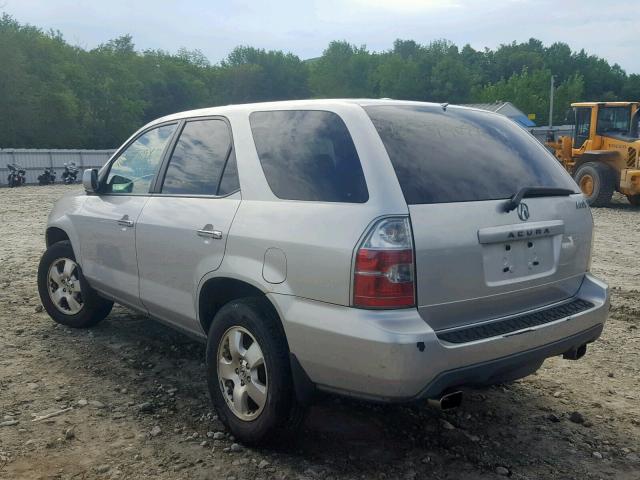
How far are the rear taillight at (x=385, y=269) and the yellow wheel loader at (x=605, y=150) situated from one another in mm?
13463

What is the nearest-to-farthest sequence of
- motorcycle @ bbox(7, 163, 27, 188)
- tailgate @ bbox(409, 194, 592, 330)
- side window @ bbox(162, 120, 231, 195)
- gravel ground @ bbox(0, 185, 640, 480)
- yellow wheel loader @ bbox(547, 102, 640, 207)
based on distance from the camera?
tailgate @ bbox(409, 194, 592, 330)
gravel ground @ bbox(0, 185, 640, 480)
side window @ bbox(162, 120, 231, 195)
yellow wheel loader @ bbox(547, 102, 640, 207)
motorcycle @ bbox(7, 163, 27, 188)

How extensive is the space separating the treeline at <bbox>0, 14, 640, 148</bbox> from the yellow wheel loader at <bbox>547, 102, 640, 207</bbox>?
133 ft

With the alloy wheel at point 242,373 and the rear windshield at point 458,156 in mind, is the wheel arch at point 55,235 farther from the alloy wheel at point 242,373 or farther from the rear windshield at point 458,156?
the rear windshield at point 458,156

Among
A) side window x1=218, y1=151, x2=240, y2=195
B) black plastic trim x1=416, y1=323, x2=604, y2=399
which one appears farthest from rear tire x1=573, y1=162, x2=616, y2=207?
side window x1=218, y1=151, x2=240, y2=195

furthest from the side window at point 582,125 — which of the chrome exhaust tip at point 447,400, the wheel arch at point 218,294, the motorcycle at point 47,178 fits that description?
the motorcycle at point 47,178

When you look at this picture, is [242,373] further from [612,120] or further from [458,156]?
[612,120]

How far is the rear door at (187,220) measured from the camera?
11.4 feet

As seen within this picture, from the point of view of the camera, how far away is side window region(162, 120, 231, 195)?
3660 millimetres

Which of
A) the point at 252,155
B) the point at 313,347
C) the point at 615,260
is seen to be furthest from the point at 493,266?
the point at 615,260

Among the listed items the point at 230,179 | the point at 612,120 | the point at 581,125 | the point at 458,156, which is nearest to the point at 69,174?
the point at 581,125

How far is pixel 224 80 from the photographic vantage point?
92.0m

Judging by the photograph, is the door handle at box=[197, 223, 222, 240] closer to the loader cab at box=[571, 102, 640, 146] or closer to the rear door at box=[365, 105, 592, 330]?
the rear door at box=[365, 105, 592, 330]

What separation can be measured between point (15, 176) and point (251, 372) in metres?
27.7

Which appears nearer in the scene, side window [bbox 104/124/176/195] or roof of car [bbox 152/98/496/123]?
roof of car [bbox 152/98/496/123]
